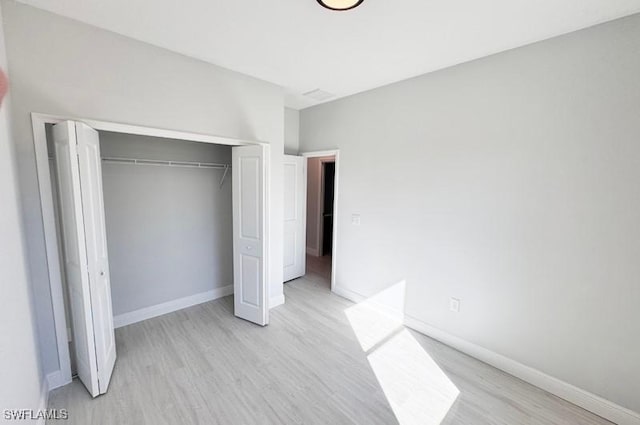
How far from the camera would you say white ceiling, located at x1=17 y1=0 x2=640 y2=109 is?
1.75 metres

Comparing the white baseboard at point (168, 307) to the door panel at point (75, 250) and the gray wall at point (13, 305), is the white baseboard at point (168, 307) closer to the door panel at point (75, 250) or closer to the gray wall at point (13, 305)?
the door panel at point (75, 250)

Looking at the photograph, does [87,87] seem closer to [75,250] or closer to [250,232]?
[75,250]

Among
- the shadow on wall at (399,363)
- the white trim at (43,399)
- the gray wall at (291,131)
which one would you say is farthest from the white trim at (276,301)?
the gray wall at (291,131)

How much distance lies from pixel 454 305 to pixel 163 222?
3.39 m

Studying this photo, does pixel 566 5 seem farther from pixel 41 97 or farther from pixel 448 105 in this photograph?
pixel 41 97

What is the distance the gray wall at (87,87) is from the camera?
6.07ft

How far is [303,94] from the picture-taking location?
3510mm

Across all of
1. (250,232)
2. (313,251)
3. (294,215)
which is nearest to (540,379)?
(250,232)

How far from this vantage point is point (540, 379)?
2.20 metres

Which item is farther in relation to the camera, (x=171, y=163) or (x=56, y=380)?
(x=171, y=163)

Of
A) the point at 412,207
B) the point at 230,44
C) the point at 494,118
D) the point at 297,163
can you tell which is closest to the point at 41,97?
the point at 230,44

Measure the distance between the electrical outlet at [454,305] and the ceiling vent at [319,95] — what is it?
288cm

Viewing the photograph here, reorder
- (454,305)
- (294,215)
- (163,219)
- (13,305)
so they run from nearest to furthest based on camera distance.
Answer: (13,305), (454,305), (163,219), (294,215)

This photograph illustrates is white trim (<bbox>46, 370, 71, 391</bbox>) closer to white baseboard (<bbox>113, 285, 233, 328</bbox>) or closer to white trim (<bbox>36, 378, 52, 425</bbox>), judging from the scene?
white trim (<bbox>36, 378, 52, 425</bbox>)
